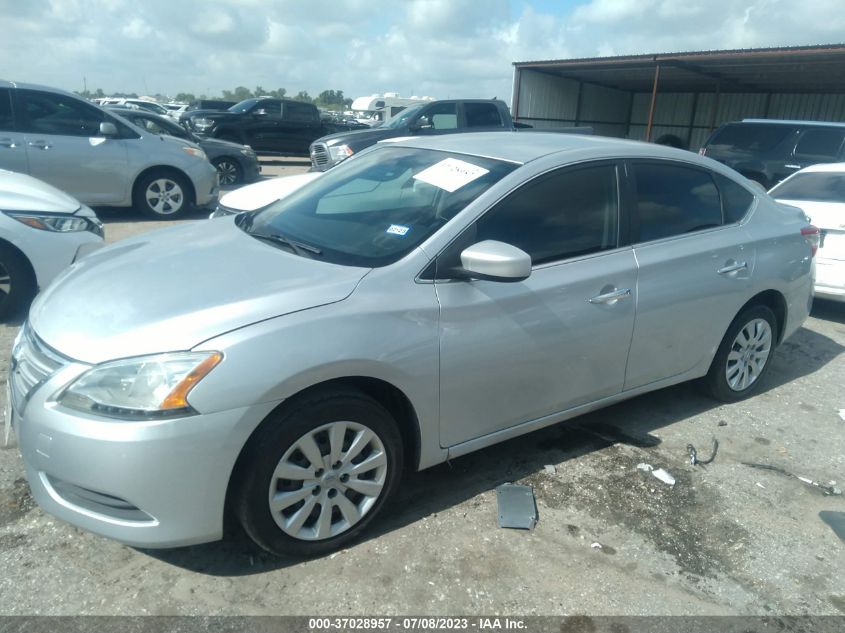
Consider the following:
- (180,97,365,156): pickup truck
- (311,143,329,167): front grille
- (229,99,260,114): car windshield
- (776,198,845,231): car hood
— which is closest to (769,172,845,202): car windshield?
(776,198,845,231): car hood

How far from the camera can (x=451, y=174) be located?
3.25m

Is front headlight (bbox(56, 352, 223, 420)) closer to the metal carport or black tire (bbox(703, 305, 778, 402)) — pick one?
black tire (bbox(703, 305, 778, 402))

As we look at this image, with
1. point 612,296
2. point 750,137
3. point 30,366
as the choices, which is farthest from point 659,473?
point 750,137

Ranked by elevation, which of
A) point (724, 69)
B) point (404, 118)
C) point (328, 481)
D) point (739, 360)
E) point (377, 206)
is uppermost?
point (724, 69)

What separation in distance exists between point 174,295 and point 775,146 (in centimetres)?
1108

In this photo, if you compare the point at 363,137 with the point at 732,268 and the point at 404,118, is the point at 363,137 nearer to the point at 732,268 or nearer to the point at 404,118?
the point at 404,118

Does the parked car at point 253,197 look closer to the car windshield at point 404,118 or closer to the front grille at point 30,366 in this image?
the front grille at point 30,366

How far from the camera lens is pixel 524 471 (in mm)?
3457

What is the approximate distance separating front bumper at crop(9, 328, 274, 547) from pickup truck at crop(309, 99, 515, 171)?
8.91m

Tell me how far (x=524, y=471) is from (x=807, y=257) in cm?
261

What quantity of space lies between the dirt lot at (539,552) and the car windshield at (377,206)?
124 cm

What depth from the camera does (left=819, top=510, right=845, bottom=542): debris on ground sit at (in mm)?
3092

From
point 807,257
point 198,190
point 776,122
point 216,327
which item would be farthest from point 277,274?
point 776,122

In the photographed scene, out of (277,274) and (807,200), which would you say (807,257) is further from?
(277,274)
